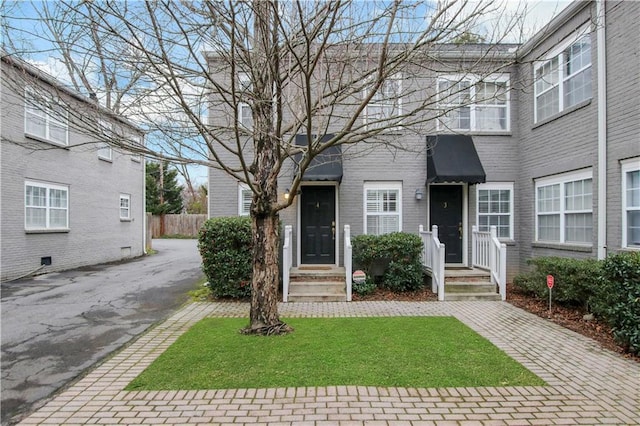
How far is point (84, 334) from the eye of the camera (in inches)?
239

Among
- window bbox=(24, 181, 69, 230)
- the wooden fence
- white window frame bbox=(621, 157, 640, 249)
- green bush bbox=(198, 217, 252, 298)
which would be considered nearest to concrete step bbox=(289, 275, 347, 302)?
green bush bbox=(198, 217, 252, 298)

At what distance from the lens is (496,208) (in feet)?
33.2

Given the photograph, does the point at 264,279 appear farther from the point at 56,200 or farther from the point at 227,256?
the point at 56,200

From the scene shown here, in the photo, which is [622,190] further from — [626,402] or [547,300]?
[626,402]

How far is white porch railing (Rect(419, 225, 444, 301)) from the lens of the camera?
27.5ft

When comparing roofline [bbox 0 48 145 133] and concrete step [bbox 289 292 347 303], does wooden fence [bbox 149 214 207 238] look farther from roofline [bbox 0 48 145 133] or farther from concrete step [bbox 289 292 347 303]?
roofline [bbox 0 48 145 133]

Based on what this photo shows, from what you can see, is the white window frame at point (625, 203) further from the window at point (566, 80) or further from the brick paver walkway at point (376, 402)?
the brick paver walkway at point (376, 402)

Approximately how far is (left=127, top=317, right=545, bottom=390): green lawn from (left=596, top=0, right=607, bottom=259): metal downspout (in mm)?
3734

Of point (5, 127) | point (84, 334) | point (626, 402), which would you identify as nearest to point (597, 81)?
point (626, 402)

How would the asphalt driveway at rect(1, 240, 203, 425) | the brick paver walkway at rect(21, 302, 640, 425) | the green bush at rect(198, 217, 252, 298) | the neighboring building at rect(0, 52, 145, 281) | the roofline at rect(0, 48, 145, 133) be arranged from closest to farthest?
the brick paver walkway at rect(21, 302, 640, 425) < the asphalt driveway at rect(1, 240, 203, 425) < the roofline at rect(0, 48, 145, 133) < the green bush at rect(198, 217, 252, 298) < the neighboring building at rect(0, 52, 145, 281)

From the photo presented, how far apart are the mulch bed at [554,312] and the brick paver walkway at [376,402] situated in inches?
30.1

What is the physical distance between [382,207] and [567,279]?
180 inches

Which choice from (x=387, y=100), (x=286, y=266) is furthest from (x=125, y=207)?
(x=387, y=100)

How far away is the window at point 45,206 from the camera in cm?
1140
